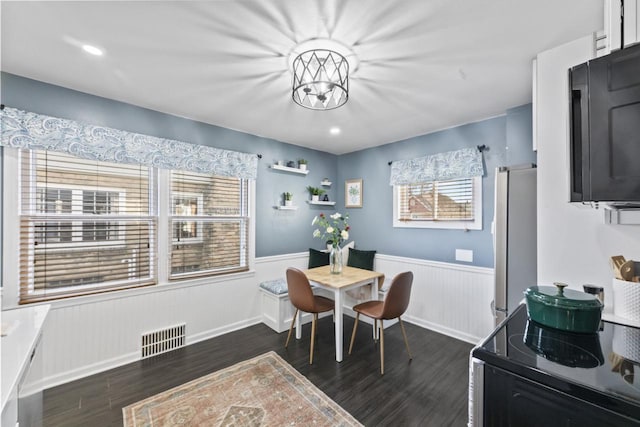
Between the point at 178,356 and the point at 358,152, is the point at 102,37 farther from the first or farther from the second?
the point at 358,152

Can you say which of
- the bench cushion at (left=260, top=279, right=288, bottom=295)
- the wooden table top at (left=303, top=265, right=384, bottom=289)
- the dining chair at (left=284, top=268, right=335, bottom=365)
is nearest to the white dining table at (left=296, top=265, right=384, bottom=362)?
the wooden table top at (left=303, top=265, right=384, bottom=289)

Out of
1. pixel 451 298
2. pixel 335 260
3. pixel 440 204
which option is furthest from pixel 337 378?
pixel 440 204

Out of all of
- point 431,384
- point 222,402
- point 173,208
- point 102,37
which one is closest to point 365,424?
point 431,384

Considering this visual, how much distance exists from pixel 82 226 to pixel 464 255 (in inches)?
155

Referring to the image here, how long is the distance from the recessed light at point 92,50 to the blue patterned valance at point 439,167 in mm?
3248

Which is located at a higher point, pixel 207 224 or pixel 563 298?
pixel 207 224

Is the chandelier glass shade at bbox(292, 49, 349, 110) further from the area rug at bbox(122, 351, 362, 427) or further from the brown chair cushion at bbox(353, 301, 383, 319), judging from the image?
the area rug at bbox(122, 351, 362, 427)

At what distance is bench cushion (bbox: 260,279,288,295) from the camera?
3.25m

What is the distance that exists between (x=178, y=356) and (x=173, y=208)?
1537 mm

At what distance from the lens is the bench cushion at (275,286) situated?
3.25m

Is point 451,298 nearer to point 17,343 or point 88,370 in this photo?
point 17,343

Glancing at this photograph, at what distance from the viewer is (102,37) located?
1.65m

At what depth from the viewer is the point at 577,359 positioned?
3.09 feet

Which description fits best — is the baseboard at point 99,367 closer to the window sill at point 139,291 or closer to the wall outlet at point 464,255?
the window sill at point 139,291
